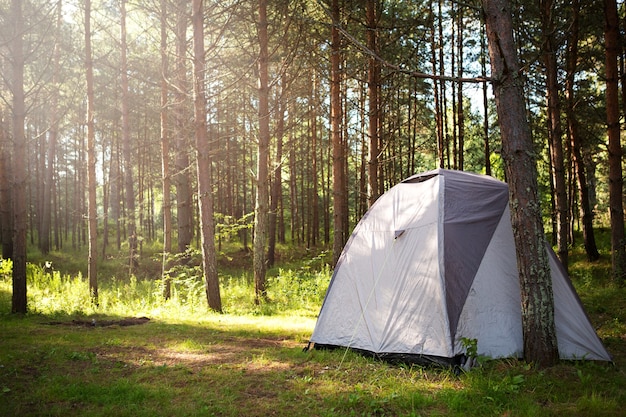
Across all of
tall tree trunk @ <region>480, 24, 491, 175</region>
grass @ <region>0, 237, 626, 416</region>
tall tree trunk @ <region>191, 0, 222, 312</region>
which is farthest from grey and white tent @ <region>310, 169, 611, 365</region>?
tall tree trunk @ <region>480, 24, 491, 175</region>

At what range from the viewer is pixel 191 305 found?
10.4 meters

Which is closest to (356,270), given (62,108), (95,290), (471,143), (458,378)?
(458,378)

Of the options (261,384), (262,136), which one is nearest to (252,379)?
(261,384)

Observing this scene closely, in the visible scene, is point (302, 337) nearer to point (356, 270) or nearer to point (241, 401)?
point (356, 270)

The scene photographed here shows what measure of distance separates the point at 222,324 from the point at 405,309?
A: 14.0ft

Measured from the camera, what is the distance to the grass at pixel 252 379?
412 centimetres

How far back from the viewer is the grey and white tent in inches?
212

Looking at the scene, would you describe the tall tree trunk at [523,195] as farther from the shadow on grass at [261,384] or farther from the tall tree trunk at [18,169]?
the tall tree trunk at [18,169]

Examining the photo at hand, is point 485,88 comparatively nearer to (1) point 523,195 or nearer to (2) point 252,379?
(1) point 523,195

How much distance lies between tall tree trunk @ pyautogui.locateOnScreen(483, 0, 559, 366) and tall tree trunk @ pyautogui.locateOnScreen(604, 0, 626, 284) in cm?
669

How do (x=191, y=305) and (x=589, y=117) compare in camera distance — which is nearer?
(x=191, y=305)

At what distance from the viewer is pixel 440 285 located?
5531mm

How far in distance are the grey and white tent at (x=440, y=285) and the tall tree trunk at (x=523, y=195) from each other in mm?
414

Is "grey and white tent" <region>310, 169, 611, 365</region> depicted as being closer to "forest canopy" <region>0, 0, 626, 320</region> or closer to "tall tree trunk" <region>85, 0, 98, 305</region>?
"forest canopy" <region>0, 0, 626, 320</region>
